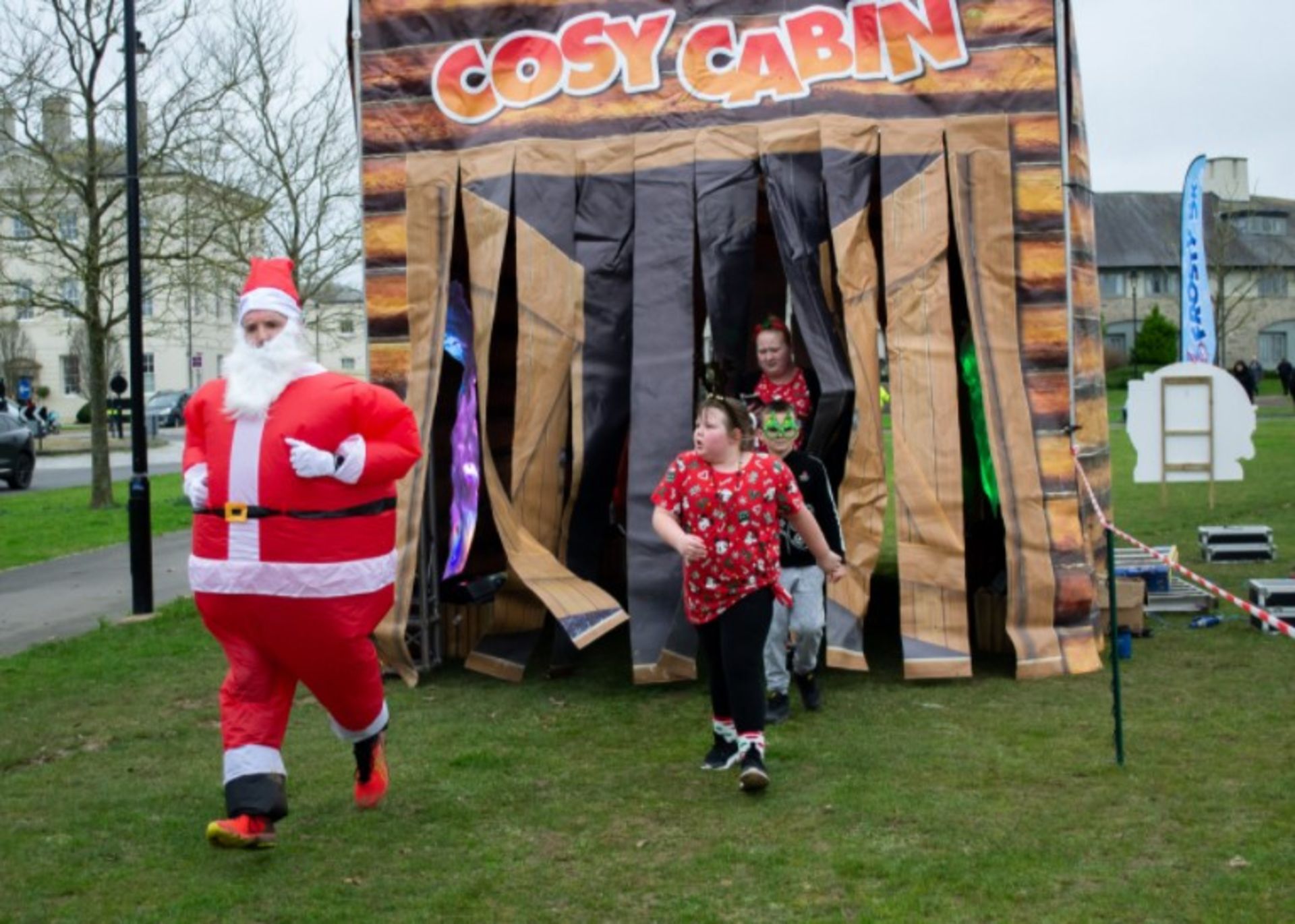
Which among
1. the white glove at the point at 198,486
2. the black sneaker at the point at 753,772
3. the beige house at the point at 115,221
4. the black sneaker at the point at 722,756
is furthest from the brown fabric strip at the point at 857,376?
the beige house at the point at 115,221

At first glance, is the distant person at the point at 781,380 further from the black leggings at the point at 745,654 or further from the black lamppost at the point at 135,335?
the black lamppost at the point at 135,335

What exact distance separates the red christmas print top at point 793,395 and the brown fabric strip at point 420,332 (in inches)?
71.2

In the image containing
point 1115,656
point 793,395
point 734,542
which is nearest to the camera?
point 1115,656

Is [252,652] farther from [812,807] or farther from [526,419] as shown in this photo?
[526,419]

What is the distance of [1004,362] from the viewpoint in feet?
27.1

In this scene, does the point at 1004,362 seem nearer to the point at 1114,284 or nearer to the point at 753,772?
the point at 753,772

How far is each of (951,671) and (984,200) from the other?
2.48 meters

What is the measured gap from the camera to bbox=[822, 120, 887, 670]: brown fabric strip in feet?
27.0

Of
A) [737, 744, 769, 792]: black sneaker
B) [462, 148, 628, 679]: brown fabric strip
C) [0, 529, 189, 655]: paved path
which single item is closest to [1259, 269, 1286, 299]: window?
[0, 529, 189, 655]: paved path

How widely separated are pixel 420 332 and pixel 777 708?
294 centimetres

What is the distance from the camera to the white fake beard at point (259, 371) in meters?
5.66

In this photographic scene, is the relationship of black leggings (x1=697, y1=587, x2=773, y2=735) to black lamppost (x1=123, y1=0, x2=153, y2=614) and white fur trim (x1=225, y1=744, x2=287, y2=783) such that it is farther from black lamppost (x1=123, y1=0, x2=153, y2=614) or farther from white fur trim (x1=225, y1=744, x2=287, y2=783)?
black lamppost (x1=123, y1=0, x2=153, y2=614)

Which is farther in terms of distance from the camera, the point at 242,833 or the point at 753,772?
the point at 753,772

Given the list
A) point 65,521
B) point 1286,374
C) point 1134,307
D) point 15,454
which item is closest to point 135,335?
point 65,521
